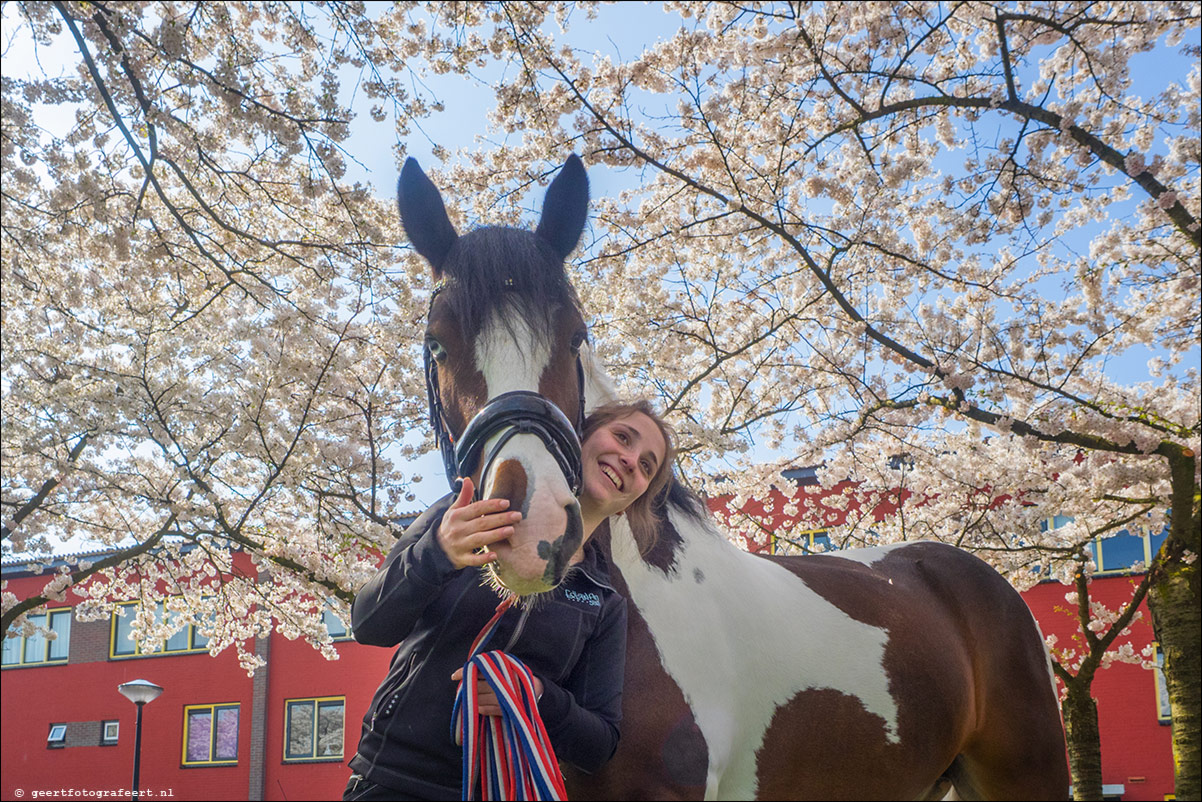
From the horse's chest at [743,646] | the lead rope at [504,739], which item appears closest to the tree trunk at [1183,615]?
the horse's chest at [743,646]

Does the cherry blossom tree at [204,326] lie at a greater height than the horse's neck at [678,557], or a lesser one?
greater

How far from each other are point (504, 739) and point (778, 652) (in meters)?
1.37

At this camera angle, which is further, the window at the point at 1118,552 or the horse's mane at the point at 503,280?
the window at the point at 1118,552

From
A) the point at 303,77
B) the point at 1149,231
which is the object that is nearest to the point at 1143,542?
the point at 1149,231

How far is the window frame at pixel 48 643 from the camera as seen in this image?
83.9 feet

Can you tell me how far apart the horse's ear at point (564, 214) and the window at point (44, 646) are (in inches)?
1119

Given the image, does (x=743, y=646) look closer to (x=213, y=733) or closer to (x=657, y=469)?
(x=657, y=469)

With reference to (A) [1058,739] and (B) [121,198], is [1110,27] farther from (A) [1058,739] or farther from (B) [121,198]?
(B) [121,198]

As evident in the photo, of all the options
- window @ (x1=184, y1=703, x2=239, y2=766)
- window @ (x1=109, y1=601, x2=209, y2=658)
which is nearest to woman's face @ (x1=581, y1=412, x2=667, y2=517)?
window @ (x1=184, y1=703, x2=239, y2=766)

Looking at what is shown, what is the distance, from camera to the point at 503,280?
2.12 meters

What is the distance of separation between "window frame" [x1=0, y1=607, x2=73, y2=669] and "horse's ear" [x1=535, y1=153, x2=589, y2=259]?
2834cm

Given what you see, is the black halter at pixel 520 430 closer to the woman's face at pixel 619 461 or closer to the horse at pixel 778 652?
the horse at pixel 778 652

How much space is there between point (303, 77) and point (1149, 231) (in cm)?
840

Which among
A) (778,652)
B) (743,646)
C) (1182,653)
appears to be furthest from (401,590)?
(1182,653)
